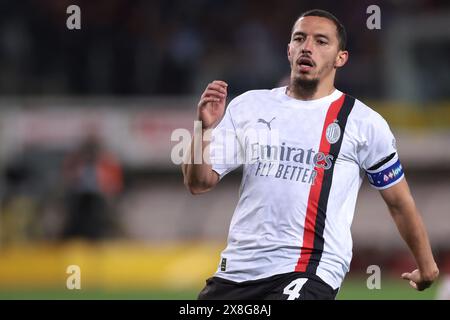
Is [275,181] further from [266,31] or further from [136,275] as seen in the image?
[266,31]

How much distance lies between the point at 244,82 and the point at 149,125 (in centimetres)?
180

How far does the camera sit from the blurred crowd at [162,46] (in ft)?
58.8

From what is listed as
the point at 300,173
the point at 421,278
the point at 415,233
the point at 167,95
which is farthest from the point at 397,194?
the point at 167,95

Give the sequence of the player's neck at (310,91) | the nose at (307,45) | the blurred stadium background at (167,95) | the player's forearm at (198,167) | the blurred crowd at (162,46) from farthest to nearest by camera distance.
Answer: the blurred crowd at (162,46) → the blurred stadium background at (167,95) → the player's neck at (310,91) → the nose at (307,45) → the player's forearm at (198,167)

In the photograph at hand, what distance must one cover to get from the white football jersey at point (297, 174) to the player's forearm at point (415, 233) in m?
0.16

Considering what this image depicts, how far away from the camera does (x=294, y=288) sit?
5508 millimetres

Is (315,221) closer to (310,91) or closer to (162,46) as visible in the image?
(310,91)

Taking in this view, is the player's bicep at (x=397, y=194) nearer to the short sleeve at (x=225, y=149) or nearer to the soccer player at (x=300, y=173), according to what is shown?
the soccer player at (x=300, y=173)

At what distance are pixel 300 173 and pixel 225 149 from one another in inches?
16.7

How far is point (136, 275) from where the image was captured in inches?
612

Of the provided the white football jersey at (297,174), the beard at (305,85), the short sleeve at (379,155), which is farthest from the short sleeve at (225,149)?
the short sleeve at (379,155)

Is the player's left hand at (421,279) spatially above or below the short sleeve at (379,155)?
below

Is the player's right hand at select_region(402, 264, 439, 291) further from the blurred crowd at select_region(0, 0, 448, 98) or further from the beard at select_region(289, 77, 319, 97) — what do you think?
the blurred crowd at select_region(0, 0, 448, 98)

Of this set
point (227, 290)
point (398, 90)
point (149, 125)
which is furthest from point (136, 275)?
point (227, 290)
